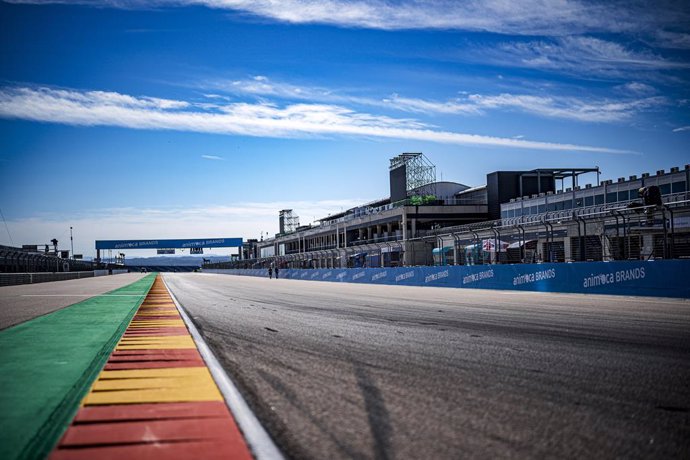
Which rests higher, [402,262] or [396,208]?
[396,208]

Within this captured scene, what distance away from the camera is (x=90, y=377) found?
17.8 feet

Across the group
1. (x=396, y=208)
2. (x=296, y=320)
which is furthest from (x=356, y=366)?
(x=396, y=208)

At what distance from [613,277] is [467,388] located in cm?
1546

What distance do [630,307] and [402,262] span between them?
965 inches

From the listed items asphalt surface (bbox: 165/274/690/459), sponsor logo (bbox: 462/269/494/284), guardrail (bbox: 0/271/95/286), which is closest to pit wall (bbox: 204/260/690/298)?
sponsor logo (bbox: 462/269/494/284)

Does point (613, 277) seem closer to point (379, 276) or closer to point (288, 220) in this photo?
point (379, 276)

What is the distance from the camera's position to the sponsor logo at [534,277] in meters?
20.8

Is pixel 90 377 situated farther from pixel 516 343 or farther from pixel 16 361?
pixel 516 343

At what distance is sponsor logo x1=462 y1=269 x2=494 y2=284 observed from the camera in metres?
24.2

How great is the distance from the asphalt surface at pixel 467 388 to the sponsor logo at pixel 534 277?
11760mm

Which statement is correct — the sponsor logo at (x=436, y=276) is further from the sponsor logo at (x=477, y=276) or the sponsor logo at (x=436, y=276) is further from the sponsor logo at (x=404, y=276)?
the sponsor logo at (x=404, y=276)

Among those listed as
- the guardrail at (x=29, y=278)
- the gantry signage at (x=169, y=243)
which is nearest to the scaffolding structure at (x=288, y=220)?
the gantry signage at (x=169, y=243)

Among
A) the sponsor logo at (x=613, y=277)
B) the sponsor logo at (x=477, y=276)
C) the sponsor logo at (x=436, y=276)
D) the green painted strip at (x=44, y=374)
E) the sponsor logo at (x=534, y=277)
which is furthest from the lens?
the sponsor logo at (x=436, y=276)

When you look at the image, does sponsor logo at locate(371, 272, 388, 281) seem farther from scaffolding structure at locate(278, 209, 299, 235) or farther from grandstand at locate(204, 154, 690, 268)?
scaffolding structure at locate(278, 209, 299, 235)
